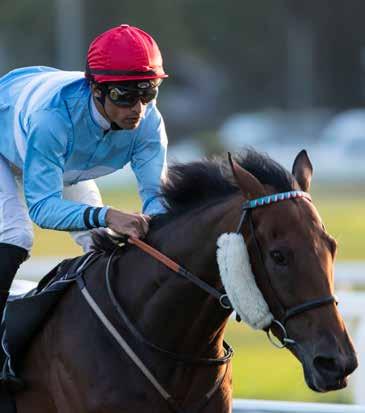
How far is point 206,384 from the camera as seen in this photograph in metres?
4.21

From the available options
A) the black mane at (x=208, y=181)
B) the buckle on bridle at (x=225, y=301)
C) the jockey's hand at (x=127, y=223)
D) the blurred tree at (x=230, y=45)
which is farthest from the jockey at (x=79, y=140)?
the blurred tree at (x=230, y=45)

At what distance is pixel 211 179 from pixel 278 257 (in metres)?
0.50

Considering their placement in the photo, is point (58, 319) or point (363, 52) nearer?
point (58, 319)

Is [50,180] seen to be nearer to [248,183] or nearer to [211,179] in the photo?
[211,179]

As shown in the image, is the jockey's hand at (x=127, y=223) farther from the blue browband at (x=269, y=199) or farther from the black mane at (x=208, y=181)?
the blue browband at (x=269, y=199)

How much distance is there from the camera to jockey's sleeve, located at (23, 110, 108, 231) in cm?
424

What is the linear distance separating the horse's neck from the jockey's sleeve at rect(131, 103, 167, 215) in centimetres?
61

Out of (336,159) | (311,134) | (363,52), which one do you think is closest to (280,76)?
(363,52)

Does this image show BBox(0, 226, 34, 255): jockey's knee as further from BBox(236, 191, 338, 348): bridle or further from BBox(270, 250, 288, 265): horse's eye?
BBox(270, 250, 288, 265): horse's eye

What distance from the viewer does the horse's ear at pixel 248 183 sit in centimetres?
392

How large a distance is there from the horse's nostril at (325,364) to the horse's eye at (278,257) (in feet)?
1.04

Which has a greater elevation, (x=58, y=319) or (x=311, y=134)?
(x=58, y=319)

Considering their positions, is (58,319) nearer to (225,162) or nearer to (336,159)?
(225,162)

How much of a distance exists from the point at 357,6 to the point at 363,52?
2.99m
